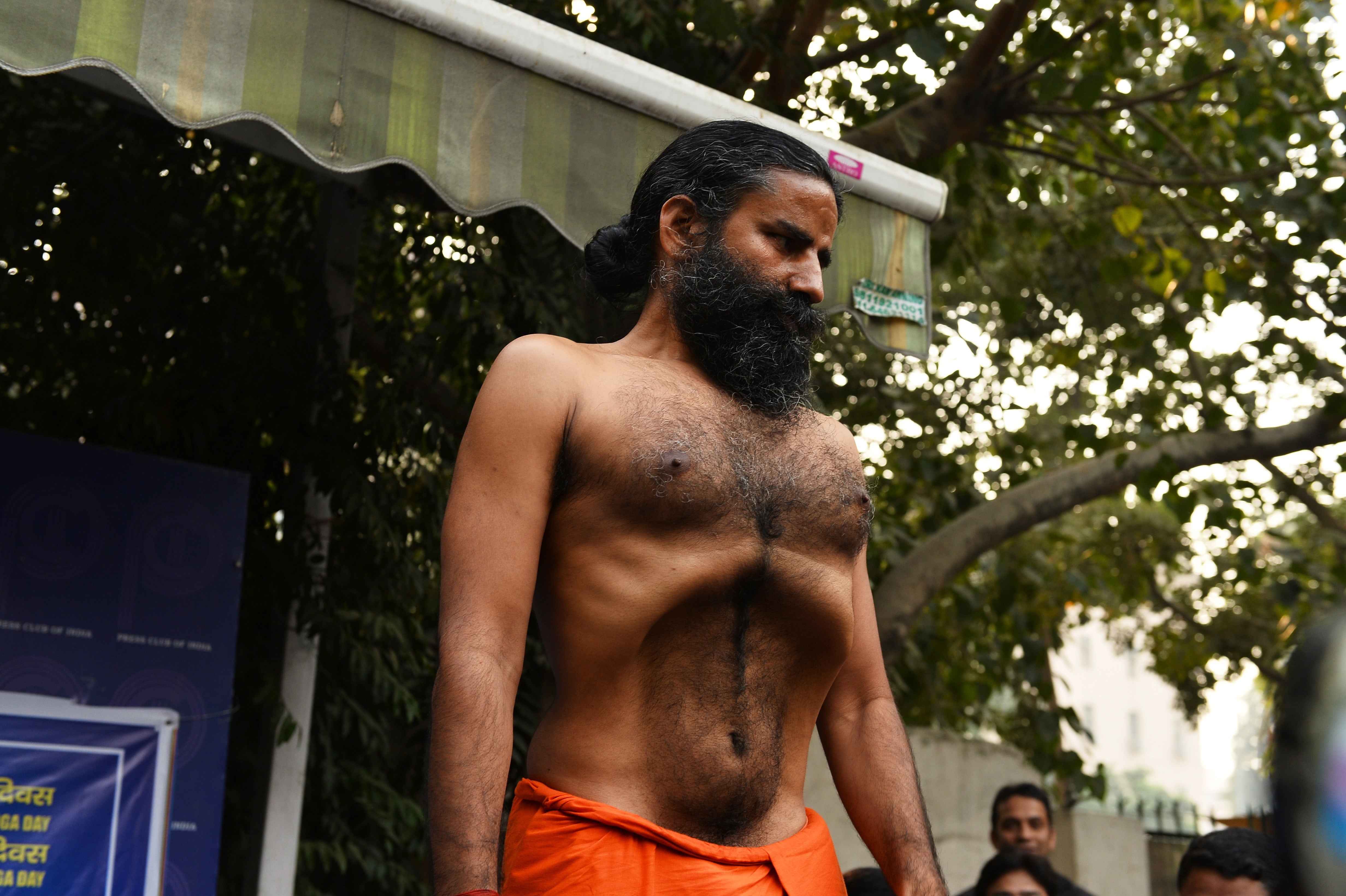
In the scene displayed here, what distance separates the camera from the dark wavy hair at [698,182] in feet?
6.66

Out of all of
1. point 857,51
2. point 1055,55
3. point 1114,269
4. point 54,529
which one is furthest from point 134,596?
point 1114,269

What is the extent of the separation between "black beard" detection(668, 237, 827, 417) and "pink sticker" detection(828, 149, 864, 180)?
161 cm

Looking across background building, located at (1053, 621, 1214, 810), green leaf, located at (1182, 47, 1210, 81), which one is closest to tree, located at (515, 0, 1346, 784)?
green leaf, located at (1182, 47, 1210, 81)

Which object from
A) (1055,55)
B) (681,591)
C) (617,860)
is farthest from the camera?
(1055,55)

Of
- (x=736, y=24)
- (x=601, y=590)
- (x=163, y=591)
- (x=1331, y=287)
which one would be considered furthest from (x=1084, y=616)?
(x=601, y=590)

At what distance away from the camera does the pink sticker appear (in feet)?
11.6

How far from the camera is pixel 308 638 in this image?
15.7ft

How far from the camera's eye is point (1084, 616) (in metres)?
11.9

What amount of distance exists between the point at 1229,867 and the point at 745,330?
2.71 m

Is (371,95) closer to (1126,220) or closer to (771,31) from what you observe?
(771,31)

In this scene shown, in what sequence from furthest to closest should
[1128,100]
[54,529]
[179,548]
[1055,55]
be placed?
[1128,100] < [1055,55] < [179,548] < [54,529]

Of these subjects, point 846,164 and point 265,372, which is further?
point 265,372

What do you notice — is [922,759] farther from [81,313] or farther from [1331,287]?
[81,313]

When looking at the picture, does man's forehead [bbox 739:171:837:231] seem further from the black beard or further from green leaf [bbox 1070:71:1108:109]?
green leaf [bbox 1070:71:1108:109]
